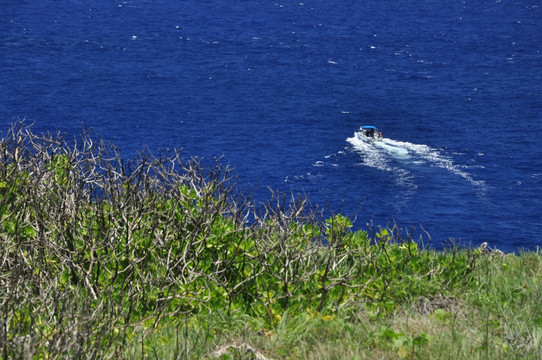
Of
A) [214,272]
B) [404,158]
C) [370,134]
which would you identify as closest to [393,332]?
[214,272]

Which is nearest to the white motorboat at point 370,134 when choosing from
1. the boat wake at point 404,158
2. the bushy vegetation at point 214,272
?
the boat wake at point 404,158

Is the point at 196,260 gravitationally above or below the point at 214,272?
below

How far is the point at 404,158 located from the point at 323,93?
26.3m

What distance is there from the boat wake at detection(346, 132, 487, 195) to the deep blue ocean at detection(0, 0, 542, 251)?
25 cm

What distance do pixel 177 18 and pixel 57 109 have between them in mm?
56029

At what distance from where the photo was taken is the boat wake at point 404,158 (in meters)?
88.6

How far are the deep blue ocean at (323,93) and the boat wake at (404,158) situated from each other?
9.7 inches

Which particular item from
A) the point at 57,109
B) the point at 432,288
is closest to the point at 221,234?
the point at 432,288

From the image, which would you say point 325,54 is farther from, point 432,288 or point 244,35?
point 432,288

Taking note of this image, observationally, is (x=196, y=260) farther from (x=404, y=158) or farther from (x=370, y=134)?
(x=370, y=134)

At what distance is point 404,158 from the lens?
92.3m

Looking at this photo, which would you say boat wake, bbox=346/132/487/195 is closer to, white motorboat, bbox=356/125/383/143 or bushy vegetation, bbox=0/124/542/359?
white motorboat, bbox=356/125/383/143

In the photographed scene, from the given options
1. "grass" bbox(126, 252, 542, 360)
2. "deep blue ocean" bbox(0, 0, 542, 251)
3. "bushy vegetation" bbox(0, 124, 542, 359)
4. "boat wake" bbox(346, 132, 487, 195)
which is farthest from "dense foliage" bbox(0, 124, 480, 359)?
"boat wake" bbox(346, 132, 487, 195)

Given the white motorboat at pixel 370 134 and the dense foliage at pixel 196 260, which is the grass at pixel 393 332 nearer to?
the dense foliage at pixel 196 260
